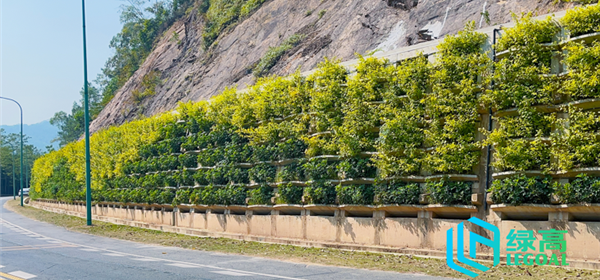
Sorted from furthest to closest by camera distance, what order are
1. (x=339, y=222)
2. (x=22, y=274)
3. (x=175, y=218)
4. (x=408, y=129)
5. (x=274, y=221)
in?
(x=175, y=218) < (x=274, y=221) < (x=339, y=222) < (x=408, y=129) < (x=22, y=274)

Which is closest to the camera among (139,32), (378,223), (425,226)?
(425,226)

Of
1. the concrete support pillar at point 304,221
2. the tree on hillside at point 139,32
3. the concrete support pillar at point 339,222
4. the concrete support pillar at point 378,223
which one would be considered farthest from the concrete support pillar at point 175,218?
the tree on hillside at point 139,32

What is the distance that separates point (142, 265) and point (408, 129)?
7210 millimetres

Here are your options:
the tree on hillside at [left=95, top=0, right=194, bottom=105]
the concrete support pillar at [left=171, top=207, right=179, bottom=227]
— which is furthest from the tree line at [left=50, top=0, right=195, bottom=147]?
the concrete support pillar at [left=171, top=207, right=179, bottom=227]

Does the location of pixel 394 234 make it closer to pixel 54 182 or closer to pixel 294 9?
pixel 294 9

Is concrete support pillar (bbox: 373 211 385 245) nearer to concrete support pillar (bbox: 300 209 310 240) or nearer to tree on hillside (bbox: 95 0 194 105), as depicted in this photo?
concrete support pillar (bbox: 300 209 310 240)

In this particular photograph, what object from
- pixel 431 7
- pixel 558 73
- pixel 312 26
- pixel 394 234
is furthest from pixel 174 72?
pixel 558 73

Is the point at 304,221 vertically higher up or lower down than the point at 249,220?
higher up

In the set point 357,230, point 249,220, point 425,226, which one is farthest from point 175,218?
point 425,226

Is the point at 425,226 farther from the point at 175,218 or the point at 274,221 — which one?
the point at 175,218

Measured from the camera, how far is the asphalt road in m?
10.8

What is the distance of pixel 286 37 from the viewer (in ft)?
116

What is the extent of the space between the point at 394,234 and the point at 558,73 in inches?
217

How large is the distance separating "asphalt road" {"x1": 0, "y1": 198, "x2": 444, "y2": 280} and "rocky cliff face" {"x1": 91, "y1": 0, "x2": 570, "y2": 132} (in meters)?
8.89
